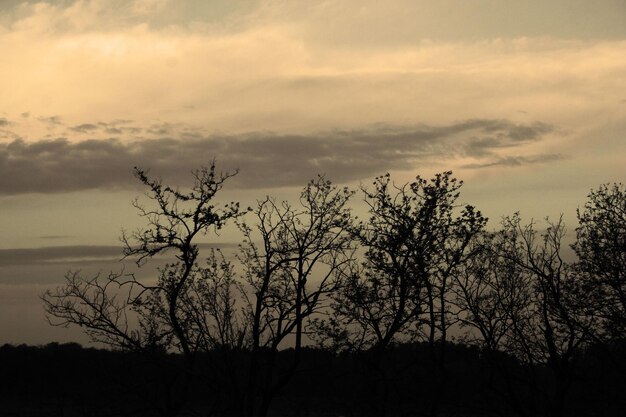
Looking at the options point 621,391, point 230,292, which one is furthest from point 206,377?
point 621,391

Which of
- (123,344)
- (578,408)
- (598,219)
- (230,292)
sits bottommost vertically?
(578,408)

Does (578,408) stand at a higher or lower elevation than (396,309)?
lower

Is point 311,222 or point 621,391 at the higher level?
point 311,222

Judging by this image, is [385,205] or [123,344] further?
[385,205]

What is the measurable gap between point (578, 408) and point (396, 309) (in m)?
11.7

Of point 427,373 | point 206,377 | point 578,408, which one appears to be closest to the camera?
point 206,377

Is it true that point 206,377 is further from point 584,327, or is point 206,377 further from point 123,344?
point 584,327

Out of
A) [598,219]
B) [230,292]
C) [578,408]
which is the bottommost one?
[578,408]

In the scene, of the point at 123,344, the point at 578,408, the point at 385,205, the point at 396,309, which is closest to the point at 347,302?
the point at 396,309

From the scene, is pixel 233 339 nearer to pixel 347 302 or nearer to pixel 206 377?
pixel 206 377

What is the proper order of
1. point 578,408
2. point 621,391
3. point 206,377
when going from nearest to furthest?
point 206,377 → point 621,391 → point 578,408

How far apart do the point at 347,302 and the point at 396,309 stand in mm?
1929

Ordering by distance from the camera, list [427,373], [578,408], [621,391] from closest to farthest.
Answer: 1. [621,391]
2. [427,373]
3. [578,408]

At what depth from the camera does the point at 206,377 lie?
87.7ft
